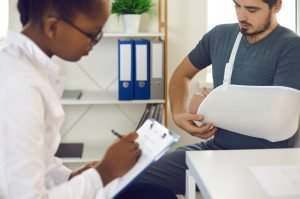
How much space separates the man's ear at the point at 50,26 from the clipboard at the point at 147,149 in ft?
1.18

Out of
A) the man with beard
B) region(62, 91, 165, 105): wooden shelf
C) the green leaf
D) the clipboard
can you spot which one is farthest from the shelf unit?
the clipboard

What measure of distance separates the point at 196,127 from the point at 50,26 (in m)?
1.03

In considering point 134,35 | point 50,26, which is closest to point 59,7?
point 50,26

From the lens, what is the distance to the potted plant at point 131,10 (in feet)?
8.66

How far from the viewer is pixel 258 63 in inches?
74.8

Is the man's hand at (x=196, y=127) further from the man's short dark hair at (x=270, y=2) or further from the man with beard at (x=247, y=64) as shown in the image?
the man's short dark hair at (x=270, y=2)

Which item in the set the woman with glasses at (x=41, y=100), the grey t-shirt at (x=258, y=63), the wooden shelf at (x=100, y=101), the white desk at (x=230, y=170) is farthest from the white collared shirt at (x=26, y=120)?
the wooden shelf at (x=100, y=101)

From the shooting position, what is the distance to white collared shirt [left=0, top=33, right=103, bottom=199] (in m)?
0.92

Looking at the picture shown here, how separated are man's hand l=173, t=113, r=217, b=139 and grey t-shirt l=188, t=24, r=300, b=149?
97mm

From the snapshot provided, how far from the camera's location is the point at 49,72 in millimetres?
1069

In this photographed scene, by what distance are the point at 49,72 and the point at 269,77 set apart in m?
1.05

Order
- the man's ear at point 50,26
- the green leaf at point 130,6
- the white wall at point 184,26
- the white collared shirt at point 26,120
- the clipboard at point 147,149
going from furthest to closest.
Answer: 1. the white wall at point 184,26
2. the green leaf at point 130,6
3. the clipboard at point 147,149
4. the man's ear at point 50,26
5. the white collared shirt at point 26,120

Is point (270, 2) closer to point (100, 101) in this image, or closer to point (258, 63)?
point (258, 63)

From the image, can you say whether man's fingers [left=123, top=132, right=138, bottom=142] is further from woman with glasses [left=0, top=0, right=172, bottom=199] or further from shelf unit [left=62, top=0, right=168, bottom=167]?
shelf unit [left=62, top=0, right=168, bottom=167]
